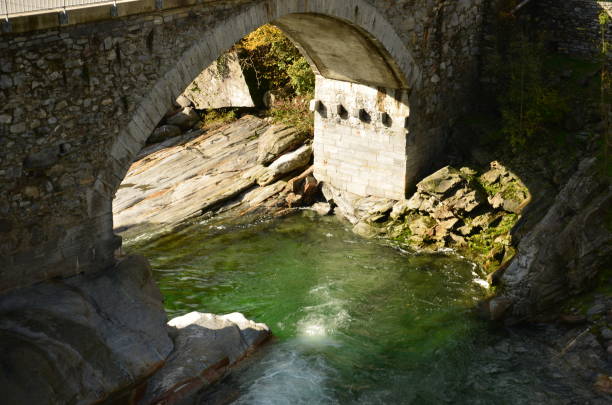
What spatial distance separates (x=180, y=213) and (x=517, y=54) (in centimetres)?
791

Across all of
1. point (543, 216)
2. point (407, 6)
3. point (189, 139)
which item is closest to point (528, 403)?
point (543, 216)

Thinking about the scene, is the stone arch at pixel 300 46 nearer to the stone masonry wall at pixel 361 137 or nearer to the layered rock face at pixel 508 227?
the stone masonry wall at pixel 361 137

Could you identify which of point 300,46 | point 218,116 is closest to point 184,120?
point 218,116

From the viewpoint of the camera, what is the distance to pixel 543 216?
14.3 metres

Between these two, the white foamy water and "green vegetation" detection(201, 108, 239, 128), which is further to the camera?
"green vegetation" detection(201, 108, 239, 128)

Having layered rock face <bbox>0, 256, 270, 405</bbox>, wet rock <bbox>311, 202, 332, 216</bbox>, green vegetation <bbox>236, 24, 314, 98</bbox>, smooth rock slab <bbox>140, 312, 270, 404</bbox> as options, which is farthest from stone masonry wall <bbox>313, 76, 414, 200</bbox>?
layered rock face <bbox>0, 256, 270, 405</bbox>

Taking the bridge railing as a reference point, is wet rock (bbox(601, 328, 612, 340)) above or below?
below

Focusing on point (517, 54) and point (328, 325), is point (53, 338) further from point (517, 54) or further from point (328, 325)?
point (517, 54)

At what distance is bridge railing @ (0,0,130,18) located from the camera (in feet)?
28.9

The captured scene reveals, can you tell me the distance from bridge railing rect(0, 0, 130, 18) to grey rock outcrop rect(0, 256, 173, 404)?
3.27 m

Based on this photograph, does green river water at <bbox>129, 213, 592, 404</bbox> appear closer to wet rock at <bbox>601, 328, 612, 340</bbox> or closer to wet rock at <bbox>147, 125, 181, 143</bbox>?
wet rock at <bbox>601, 328, 612, 340</bbox>

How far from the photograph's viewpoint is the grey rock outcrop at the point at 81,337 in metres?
8.89

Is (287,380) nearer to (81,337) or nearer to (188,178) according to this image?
(81,337)

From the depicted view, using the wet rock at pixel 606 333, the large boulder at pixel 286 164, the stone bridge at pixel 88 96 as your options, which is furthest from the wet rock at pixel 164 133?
the wet rock at pixel 606 333
